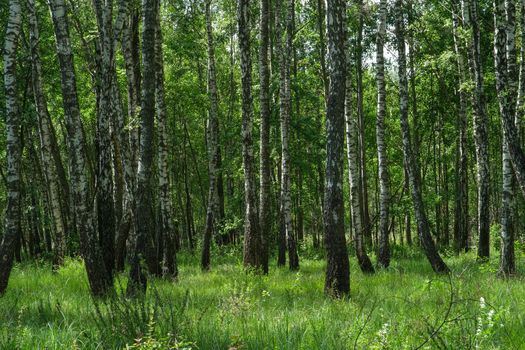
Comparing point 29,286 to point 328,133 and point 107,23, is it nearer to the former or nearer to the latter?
point 107,23

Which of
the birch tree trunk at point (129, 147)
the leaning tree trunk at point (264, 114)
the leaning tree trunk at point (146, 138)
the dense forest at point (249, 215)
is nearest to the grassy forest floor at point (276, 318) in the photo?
the dense forest at point (249, 215)

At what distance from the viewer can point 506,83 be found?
8.37m

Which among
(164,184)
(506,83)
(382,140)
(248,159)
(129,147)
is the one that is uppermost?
(506,83)

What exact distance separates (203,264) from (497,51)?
990cm

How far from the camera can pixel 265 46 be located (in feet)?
40.9

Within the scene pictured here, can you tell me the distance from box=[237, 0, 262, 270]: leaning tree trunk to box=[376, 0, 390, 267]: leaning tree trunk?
3.46 meters

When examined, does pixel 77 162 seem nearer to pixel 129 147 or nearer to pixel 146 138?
pixel 146 138

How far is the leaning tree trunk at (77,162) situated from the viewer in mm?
7594

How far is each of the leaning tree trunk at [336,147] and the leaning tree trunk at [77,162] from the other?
3.55 m

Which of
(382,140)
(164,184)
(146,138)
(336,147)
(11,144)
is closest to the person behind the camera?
(146,138)

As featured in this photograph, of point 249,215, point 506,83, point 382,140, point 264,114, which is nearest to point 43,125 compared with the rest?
point 264,114

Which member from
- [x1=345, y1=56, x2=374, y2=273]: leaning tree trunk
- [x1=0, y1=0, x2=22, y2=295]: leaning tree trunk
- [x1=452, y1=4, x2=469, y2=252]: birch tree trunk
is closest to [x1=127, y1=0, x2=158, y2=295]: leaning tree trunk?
[x1=0, y1=0, x2=22, y2=295]: leaning tree trunk

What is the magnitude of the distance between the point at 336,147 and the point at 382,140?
237 inches

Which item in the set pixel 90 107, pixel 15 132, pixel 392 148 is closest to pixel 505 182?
pixel 15 132
